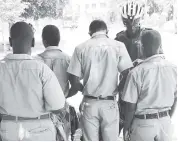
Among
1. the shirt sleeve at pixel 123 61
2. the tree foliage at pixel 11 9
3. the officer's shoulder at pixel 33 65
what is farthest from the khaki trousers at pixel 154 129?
the tree foliage at pixel 11 9

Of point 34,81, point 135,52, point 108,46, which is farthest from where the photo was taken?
point 135,52

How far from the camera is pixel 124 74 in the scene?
89.3 inches

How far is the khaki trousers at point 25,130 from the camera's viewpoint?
1.74 metres

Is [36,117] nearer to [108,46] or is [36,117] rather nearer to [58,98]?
[58,98]

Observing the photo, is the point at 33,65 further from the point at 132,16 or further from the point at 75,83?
the point at 132,16

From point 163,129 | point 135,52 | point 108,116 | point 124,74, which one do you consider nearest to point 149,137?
point 163,129

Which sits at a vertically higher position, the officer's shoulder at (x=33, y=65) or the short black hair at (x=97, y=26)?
the short black hair at (x=97, y=26)

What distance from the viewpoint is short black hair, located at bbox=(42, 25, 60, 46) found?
231 centimetres

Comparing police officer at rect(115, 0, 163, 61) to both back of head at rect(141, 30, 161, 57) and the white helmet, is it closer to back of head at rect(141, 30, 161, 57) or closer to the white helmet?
the white helmet

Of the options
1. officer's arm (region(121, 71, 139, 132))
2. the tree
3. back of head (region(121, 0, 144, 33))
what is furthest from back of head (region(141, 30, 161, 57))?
the tree

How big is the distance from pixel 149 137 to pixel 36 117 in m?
0.73

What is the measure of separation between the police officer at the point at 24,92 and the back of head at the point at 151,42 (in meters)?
0.63

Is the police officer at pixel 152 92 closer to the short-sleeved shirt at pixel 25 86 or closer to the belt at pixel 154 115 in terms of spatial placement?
the belt at pixel 154 115

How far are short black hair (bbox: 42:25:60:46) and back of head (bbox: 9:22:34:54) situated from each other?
553mm
